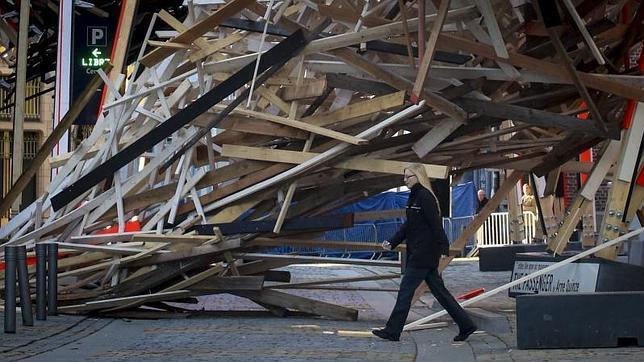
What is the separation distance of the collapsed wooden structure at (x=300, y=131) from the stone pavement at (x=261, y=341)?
46cm

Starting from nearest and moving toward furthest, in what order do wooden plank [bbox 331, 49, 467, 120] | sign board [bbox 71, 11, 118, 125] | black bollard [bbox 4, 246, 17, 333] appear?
black bollard [bbox 4, 246, 17, 333] → wooden plank [bbox 331, 49, 467, 120] → sign board [bbox 71, 11, 118, 125]

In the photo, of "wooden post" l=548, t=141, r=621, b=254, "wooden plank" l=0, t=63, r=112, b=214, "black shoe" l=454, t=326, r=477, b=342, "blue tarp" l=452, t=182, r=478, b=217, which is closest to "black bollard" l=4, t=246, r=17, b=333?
"wooden plank" l=0, t=63, r=112, b=214

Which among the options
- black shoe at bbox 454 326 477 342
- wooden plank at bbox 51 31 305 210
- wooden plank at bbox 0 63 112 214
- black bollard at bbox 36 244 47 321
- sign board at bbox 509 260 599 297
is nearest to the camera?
A: black shoe at bbox 454 326 477 342

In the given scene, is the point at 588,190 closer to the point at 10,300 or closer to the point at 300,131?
the point at 300,131

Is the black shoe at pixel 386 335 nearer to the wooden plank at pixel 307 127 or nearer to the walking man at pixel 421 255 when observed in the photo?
the walking man at pixel 421 255

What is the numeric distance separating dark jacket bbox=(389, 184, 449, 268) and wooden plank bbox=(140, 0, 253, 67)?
9.83 feet

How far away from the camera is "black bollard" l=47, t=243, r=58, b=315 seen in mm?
13094

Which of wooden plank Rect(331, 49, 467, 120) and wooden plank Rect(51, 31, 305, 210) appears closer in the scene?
wooden plank Rect(331, 49, 467, 120)

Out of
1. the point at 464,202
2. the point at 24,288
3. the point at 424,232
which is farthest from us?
the point at 464,202

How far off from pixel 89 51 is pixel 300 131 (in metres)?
9.34

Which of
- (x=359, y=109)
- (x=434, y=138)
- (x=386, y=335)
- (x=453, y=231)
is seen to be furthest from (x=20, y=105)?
(x=453, y=231)

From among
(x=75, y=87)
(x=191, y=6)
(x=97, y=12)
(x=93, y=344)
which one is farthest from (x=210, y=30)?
(x=97, y=12)

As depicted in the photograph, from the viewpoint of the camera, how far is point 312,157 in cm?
1331

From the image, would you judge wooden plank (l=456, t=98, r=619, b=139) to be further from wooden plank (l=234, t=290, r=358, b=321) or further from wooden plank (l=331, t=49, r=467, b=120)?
wooden plank (l=234, t=290, r=358, b=321)
